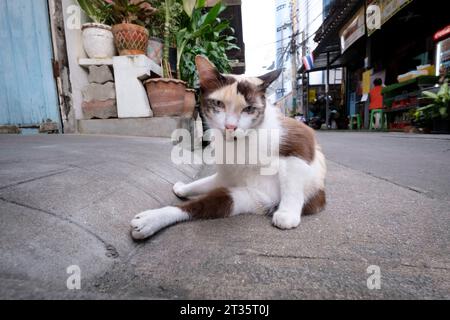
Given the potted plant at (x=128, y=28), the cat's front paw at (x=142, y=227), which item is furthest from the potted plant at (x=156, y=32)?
the cat's front paw at (x=142, y=227)

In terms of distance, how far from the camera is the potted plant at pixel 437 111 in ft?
13.5

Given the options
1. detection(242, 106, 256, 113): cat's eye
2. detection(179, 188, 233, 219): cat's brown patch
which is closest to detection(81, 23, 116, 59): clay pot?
detection(242, 106, 256, 113): cat's eye

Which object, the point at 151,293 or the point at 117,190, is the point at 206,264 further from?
the point at 117,190

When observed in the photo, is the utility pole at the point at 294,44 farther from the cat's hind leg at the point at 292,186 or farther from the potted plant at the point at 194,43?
the cat's hind leg at the point at 292,186

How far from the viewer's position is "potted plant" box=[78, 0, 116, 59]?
2.69 metres

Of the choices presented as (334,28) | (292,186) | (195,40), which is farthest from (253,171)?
(334,28)

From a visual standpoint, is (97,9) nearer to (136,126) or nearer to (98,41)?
(98,41)

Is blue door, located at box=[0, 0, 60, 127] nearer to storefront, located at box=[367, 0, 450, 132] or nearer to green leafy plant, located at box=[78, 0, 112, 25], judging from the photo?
green leafy plant, located at box=[78, 0, 112, 25]

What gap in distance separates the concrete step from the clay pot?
2.38ft

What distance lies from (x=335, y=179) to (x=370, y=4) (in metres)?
6.28

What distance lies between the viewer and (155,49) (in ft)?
10.3

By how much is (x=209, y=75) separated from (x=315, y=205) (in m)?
0.72

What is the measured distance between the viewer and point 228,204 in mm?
1032

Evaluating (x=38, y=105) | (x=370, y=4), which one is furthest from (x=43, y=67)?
(x=370, y=4)
